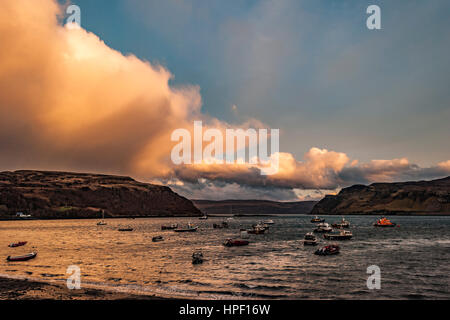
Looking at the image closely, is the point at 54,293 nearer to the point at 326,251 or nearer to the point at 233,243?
the point at 326,251

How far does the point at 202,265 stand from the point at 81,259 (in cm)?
2400

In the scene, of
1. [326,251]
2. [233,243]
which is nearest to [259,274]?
[326,251]

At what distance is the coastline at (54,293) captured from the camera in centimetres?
2903

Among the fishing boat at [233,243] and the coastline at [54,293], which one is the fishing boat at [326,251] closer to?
the fishing boat at [233,243]

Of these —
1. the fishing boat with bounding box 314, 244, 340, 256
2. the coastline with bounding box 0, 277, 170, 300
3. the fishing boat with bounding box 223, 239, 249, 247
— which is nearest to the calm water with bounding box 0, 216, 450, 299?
the fishing boat with bounding box 314, 244, 340, 256

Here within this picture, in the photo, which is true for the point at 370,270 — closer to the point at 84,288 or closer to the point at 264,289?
the point at 264,289

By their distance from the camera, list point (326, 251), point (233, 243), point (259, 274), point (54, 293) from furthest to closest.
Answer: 1. point (233, 243)
2. point (326, 251)
3. point (259, 274)
4. point (54, 293)

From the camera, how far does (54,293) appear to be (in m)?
30.7

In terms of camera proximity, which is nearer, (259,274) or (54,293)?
(54,293)

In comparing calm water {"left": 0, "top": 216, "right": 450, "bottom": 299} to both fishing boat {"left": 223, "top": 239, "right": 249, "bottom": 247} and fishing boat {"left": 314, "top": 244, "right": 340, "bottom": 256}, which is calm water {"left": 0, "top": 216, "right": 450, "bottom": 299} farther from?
fishing boat {"left": 223, "top": 239, "right": 249, "bottom": 247}

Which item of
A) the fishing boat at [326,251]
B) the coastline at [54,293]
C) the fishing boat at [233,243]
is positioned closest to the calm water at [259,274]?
the fishing boat at [326,251]

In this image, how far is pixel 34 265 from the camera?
167 ft
